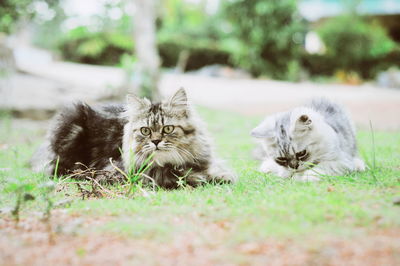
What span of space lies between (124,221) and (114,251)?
1.43ft

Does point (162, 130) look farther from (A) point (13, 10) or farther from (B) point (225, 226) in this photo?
(A) point (13, 10)

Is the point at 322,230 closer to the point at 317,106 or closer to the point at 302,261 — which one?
the point at 302,261

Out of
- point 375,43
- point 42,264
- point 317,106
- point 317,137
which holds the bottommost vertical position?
point 42,264

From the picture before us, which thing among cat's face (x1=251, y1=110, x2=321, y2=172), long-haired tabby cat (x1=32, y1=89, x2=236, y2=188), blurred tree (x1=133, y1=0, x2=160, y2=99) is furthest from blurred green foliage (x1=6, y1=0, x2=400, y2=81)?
cat's face (x1=251, y1=110, x2=321, y2=172)

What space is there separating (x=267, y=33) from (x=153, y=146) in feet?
55.5

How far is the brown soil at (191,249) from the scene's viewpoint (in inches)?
77.2

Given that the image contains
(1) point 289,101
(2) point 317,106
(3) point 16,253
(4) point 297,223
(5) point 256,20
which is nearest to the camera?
(3) point 16,253

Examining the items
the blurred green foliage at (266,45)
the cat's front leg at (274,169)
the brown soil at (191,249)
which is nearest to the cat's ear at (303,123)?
the cat's front leg at (274,169)

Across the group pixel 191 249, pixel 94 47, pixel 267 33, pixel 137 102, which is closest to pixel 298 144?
pixel 137 102

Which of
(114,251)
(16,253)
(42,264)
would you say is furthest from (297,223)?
(16,253)

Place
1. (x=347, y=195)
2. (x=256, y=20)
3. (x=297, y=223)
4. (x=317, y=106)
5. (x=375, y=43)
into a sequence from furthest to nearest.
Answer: (x=375, y=43) → (x=256, y=20) → (x=317, y=106) → (x=347, y=195) → (x=297, y=223)

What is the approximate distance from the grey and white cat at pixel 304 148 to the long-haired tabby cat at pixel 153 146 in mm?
567

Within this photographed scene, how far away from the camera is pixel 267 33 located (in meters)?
19.3

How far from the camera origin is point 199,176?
3.68 metres
